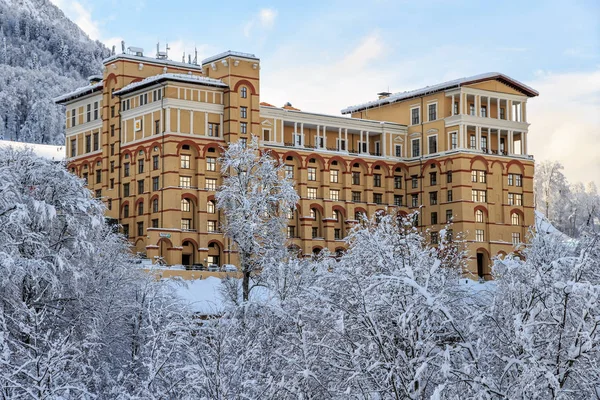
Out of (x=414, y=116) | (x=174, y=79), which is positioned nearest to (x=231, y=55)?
(x=174, y=79)

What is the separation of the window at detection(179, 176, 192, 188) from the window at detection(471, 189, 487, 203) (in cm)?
2973

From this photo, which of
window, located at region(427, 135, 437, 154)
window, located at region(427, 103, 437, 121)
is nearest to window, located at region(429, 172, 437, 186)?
window, located at region(427, 135, 437, 154)

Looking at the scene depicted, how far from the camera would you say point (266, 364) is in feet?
112

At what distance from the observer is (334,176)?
344ft

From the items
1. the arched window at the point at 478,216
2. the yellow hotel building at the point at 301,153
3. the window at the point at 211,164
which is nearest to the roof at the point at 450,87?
the yellow hotel building at the point at 301,153

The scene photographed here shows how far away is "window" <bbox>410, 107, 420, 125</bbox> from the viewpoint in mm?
109625

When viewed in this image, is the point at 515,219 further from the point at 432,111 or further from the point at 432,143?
the point at 432,111

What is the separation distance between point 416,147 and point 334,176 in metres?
10.7

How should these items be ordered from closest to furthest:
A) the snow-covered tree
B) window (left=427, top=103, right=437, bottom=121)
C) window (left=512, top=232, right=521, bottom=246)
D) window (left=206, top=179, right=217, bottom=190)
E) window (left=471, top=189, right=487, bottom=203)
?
the snow-covered tree → window (left=206, top=179, right=217, bottom=190) → window (left=471, top=189, right=487, bottom=203) → window (left=512, top=232, right=521, bottom=246) → window (left=427, top=103, right=437, bottom=121)

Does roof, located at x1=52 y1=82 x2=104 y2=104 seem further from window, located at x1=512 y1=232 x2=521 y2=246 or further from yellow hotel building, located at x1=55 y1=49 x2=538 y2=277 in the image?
window, located at x1=512 y1=232 x2=521 y2=246

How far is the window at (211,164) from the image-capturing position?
9325 cm

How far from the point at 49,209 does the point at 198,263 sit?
4595 cm

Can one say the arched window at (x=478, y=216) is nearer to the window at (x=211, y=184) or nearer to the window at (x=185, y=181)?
the window at (x=211, y=184)

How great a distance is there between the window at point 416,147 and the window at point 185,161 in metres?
28.3
